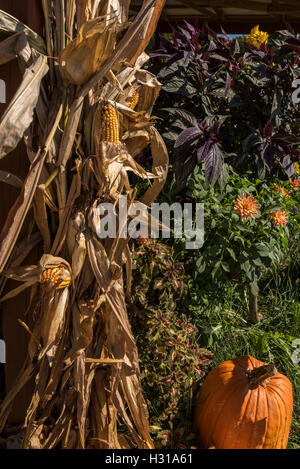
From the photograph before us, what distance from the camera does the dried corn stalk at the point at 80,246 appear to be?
4.90 feet

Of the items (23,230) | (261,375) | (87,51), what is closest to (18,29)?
(87,51)

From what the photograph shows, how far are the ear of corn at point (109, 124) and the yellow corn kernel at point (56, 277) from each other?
0.45 meters

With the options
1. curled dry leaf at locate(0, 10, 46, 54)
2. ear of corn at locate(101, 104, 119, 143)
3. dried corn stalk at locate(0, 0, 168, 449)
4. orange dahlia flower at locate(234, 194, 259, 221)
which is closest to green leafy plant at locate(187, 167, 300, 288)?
orange dahlia flower at locate(234, 194, 259, 221)

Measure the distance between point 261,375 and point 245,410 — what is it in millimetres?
147

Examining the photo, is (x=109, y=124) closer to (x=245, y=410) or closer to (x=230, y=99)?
(x=230, y=99)

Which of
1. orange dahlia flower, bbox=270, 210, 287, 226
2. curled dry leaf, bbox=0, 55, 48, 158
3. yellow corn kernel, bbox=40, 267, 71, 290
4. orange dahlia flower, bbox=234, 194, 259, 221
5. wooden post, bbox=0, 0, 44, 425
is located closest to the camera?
curled dry leaf, bbox=0, 55, 48, 158

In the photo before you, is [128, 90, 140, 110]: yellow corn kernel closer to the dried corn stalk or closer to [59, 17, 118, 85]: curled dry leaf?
the dried corn stalk

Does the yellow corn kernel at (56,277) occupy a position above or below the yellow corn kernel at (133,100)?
below

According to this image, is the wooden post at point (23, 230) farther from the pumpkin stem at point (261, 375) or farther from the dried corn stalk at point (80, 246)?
the pumpkin stem at point (261, 375)

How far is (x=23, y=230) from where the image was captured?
1720mm

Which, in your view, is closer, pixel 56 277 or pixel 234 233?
pixel 56 277

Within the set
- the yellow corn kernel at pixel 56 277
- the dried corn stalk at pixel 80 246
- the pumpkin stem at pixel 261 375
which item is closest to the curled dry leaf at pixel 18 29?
the dried corn stalk at pixel 80 246

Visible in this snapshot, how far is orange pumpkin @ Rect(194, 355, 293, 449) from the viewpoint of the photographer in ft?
Answer: 5.90

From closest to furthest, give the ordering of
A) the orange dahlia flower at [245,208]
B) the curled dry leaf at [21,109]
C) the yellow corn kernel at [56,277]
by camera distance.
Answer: the curled dry leaf at [21,109], the yellow corn kernel at [56,277], the orange dahlia flower at [245,208]
